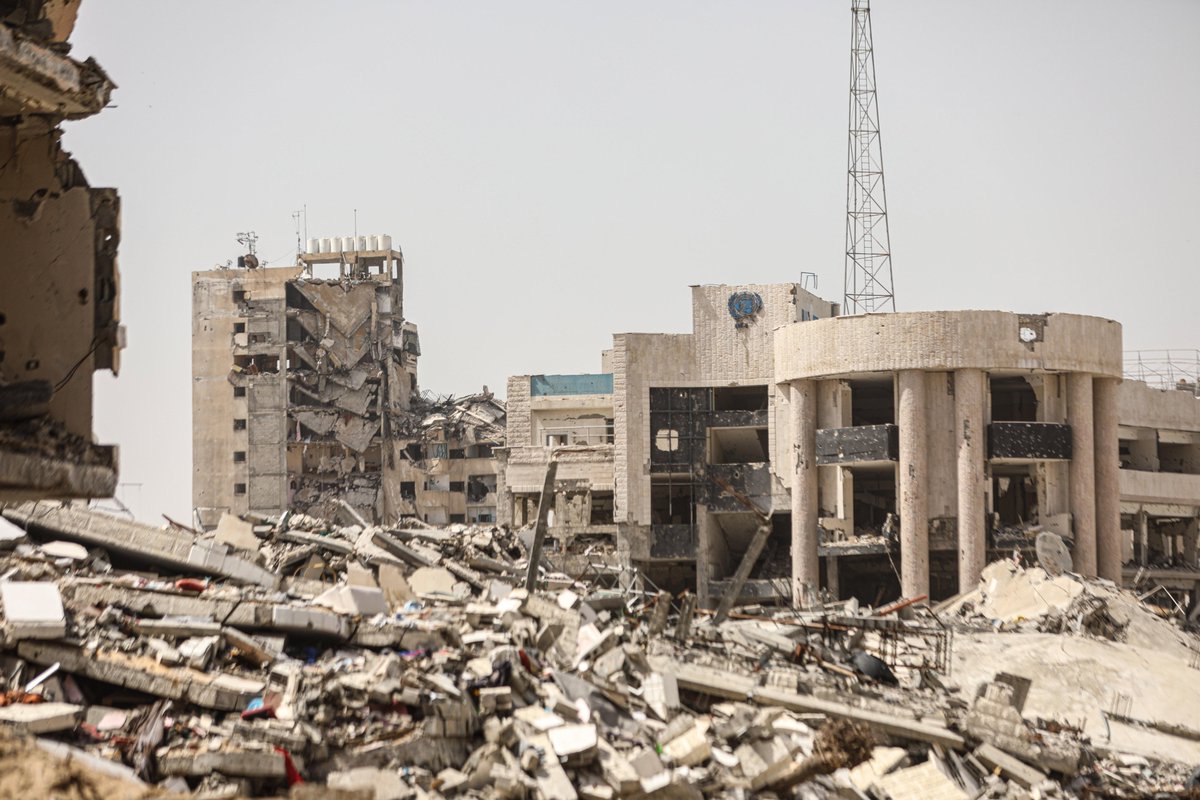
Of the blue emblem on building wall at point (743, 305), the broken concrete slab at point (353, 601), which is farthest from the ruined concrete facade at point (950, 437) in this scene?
the broken concrete slab at point (353, 601)

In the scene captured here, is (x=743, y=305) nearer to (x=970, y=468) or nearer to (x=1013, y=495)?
(x=970, y=468)

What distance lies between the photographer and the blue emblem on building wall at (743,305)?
40781mm

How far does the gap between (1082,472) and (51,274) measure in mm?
32203

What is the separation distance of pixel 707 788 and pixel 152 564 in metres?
7.43

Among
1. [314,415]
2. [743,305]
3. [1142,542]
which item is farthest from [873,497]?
[314,415]

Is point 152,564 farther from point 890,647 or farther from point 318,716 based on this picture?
point 890,647

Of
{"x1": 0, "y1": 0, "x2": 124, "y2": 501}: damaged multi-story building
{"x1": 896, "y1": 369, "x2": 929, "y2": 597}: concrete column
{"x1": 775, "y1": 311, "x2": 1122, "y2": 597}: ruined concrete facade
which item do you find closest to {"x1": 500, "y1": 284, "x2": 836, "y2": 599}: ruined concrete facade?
{"x1": 775, "y1": 311, "x2": 1122, "y2": 597}: ruined concrete facade

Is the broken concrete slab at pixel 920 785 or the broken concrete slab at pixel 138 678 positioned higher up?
the broken concrete slab at pixel 138 678

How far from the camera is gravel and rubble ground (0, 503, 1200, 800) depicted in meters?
11.8

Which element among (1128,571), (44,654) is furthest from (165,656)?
(1128,571)

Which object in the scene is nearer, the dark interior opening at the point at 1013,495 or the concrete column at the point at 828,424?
the concrete column at the point at 828,424

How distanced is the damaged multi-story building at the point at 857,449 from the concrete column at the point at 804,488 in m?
0.06

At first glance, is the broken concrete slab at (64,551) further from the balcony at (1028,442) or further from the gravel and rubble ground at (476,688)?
the balcony at (1028,442)

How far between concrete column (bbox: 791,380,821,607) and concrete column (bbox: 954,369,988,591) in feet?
13.4
